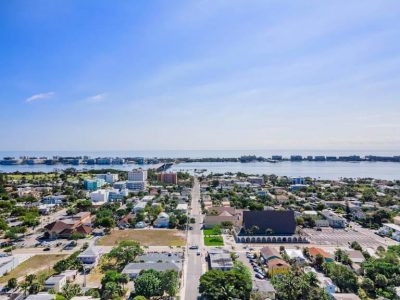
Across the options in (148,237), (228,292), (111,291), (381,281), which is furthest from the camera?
(148,237)

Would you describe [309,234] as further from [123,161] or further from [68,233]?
[123,161]

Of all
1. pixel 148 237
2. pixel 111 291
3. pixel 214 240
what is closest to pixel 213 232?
pixel 214 240

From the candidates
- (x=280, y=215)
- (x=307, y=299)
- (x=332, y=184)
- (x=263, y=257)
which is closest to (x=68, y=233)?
(x=263, y=257)

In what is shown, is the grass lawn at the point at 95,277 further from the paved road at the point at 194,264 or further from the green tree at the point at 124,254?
the paved road at the point at 194,264

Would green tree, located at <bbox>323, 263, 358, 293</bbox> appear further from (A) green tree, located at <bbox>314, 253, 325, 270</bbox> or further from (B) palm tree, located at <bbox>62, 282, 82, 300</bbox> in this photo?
(B) palm tree, located at <bbox>62, 282, 82, 300</bbox>

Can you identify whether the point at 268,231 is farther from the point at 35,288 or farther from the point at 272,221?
the point at 35,288
